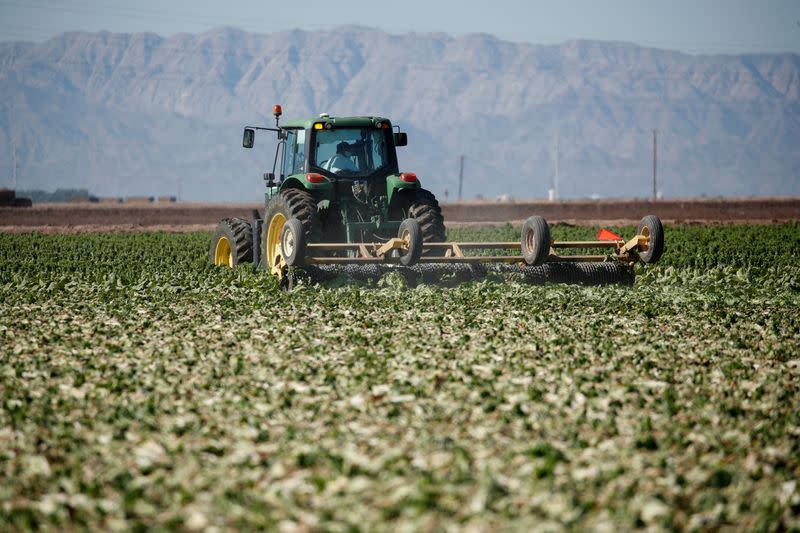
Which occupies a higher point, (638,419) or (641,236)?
(641,236)

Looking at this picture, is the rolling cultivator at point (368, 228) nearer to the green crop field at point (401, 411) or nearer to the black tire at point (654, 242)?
the black tire at point (654, 242)

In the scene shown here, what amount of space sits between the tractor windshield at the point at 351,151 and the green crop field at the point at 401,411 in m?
2.74

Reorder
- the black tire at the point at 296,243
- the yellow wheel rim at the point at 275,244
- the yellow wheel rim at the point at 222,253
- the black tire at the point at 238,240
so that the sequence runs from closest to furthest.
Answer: the black tire at the point at 296,243, the yellow wheel rim at the point at 275,244, the black tire at the point at 238,240, the yellow wheel rim at the point at 222,253

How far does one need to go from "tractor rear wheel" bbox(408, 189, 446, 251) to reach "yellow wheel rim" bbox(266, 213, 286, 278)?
2.14m

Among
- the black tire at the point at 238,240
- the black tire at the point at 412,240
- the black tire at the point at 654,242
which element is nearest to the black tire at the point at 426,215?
the black tire at the point at 412,240

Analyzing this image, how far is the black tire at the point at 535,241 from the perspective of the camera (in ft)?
54.7

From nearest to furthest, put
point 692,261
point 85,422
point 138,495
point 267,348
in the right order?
point 138,495 → point 85,422 → point 267,348 → point 692,261

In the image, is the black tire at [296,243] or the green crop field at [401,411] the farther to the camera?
the black tire at [296,243]

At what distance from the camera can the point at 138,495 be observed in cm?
669

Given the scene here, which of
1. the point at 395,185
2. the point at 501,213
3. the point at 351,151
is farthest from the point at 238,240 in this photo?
the point at 501,213

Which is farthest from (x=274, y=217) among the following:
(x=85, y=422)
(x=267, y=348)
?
(x=85, y=422)

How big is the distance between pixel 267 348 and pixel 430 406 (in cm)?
332

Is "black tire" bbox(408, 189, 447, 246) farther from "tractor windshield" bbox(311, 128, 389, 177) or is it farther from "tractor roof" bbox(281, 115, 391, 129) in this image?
"tractor roof" bbox(281, 115, 391, 129)

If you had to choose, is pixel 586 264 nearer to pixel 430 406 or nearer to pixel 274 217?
pixel 274 217
